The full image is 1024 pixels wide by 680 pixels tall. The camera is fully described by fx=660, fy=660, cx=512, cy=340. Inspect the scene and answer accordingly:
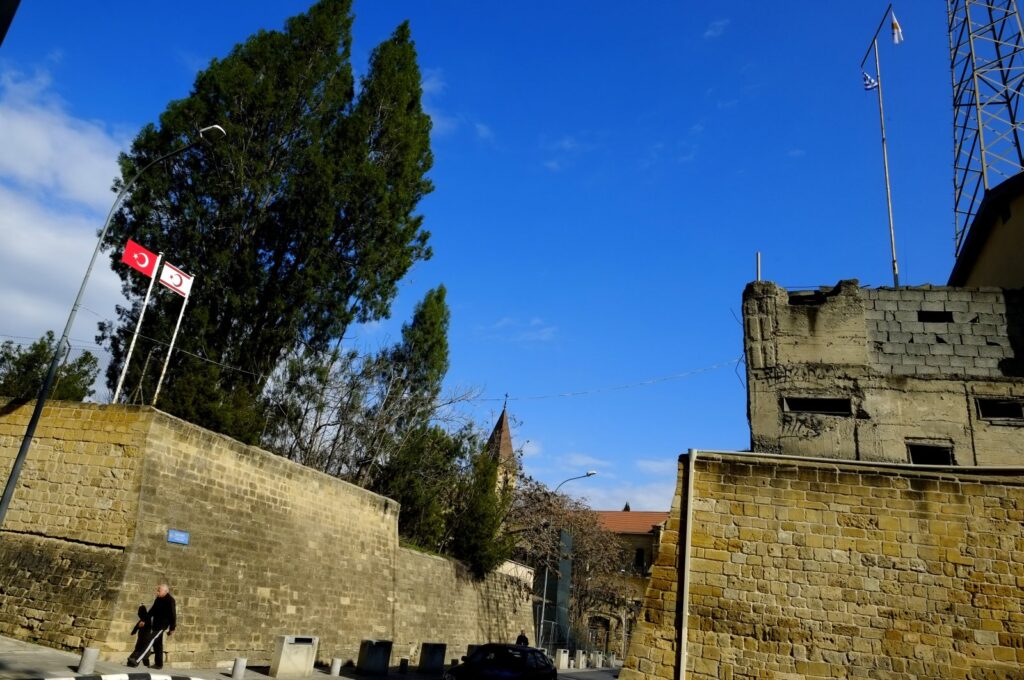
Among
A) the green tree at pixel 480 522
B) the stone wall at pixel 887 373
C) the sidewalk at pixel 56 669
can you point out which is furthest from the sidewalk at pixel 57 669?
the green tree at pixel 480 522

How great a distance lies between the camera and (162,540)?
1297cm

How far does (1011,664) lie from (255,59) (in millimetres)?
27241

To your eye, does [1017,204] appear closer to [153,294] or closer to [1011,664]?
[1011,664]

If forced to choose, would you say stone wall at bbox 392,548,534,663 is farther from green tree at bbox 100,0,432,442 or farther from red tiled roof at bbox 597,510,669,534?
red tiled roof at bbox 597,510,669,534

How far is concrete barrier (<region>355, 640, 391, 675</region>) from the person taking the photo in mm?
17047

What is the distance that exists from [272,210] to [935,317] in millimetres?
20649

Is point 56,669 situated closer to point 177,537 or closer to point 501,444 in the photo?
point 177,537

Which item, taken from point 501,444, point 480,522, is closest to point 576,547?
point 501,444

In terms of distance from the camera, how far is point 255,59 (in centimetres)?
2450

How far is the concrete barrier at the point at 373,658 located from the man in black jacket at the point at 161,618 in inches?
251

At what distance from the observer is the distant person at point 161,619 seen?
11.4 metres

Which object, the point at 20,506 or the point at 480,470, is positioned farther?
the point at 480,470

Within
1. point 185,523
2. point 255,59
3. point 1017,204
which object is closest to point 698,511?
point 185,523

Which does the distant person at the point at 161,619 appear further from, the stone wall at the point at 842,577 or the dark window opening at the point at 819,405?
the dark window opening at the point at 819,405
